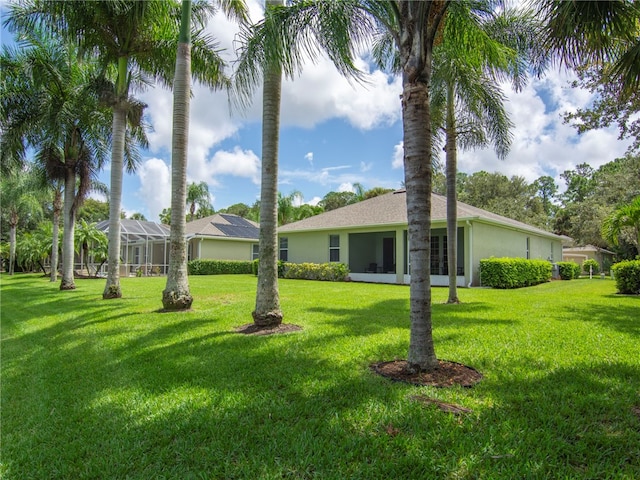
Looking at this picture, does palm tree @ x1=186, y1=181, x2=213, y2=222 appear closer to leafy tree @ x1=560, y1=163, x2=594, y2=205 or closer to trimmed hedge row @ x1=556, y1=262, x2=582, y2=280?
trimmed hedge row @ x1=556, y1=262, x2=582, y2=280

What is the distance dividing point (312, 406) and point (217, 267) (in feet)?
81.9

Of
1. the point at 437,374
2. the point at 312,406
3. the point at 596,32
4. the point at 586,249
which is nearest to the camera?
the point at 312,406

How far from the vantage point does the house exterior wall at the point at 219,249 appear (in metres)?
29.1

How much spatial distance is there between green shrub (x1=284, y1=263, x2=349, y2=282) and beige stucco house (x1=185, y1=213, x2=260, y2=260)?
709 cm

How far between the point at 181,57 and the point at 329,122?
400 inches

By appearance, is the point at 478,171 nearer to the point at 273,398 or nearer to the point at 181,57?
the point at 181,57

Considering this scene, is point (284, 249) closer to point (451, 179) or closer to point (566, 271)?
point (451, 179)

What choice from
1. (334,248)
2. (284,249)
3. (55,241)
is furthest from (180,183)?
(284,249)

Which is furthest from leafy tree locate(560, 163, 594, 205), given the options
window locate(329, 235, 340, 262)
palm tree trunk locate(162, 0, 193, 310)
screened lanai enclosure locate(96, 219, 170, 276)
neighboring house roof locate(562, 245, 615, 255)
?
palm tree trunk locate(162, 0, 193, 310)

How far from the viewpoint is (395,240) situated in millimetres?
20172

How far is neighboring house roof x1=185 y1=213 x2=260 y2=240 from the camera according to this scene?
29.4m

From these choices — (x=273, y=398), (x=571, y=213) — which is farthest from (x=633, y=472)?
(x=571, y=213)

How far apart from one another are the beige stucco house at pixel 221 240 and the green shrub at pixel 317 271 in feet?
23.3

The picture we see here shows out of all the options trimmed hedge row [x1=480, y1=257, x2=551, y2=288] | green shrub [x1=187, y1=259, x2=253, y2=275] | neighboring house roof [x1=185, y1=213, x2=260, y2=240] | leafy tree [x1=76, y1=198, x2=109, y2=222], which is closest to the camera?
trimmed hedge row [x1=480, y1=257, x2=551, y2=288]
